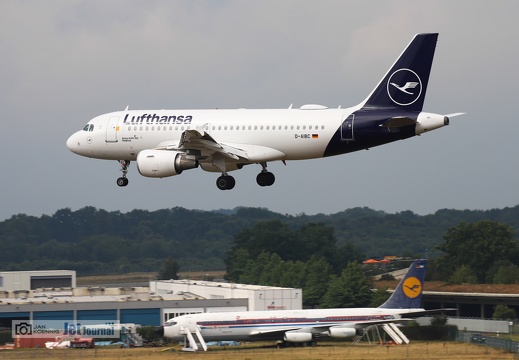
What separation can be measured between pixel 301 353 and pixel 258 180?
37.1ft

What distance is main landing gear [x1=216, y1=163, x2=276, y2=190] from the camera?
71000 millimetres

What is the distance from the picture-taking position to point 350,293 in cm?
10975

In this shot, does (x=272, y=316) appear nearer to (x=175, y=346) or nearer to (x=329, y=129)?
(x=175, y=346)

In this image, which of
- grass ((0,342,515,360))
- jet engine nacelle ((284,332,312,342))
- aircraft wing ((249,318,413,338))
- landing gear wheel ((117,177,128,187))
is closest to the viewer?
grass ((0,342,515,360))

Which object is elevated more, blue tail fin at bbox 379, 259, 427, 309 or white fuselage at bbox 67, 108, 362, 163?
white fuselage at bbox 67, 108, 362, 163

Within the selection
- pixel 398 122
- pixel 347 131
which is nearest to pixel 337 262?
pixel 347 131

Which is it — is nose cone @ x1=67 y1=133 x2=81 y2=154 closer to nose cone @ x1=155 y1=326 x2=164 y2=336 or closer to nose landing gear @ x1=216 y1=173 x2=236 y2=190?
nose landing gear @ x1=216 y1=173 x2=236 y2=190

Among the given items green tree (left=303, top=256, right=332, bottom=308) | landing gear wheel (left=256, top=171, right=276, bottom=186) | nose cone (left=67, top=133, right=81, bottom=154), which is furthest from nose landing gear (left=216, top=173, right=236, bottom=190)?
green tree (left=303, top=256, right=332, bottom=308)

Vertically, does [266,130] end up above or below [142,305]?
above

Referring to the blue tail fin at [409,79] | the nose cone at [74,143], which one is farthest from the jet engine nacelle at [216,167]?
the blue tail fin at [409,79]

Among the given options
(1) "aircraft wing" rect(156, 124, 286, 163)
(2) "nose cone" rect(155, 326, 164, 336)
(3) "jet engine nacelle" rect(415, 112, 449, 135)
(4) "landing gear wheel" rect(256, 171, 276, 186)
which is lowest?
(2) "nose cone" rect(155, 326, 164, 336)

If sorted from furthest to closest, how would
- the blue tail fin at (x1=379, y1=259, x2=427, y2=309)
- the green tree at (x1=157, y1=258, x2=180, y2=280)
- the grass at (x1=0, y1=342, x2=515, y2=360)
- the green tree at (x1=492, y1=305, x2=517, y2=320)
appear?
1. the green tree at (x1=157, y1=258, x2=180, y2=280)
2. the green tree at (x1=492, y1=305, x2=517, y2=320)
3. the blue tail fin at (x1=379, y1=259, x2=427, y2=309)
4. the grass at (x1=0, y1=342, x2=515, y2=360)

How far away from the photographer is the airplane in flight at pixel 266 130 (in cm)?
6656

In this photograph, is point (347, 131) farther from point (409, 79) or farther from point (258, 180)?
point (258, 180)
